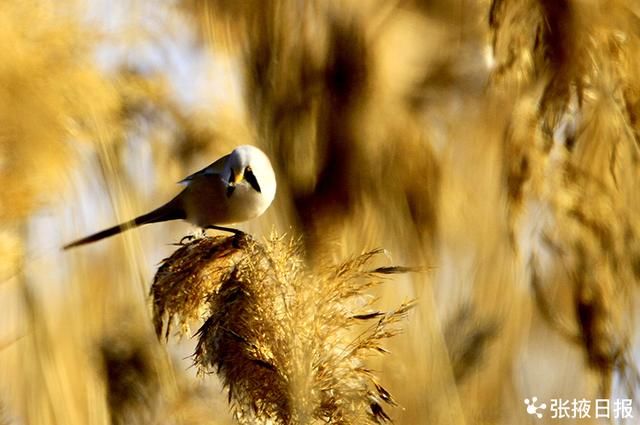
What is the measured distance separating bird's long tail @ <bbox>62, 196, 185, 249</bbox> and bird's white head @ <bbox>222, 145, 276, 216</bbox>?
194 mm

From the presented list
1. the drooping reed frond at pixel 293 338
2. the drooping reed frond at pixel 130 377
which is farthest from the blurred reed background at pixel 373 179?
the drooping reed frond at pixel 293 338

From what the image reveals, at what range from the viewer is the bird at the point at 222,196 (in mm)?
1726

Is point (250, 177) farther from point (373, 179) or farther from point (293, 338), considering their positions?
point (293, 338)

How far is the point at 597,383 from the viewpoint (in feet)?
6.21

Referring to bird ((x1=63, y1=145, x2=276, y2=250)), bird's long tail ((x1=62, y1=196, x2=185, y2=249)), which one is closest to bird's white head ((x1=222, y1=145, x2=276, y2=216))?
bird ((x1=63, y1=145, x2=276, y2=250))

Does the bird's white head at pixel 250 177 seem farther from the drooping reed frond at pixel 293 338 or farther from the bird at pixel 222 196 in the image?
the drooping reed frond at pixel 293 338

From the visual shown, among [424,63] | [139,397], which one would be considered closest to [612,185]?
[424,63]

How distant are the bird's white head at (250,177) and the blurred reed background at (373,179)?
4cm

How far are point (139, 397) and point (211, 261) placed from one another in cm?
38

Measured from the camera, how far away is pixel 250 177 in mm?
1742

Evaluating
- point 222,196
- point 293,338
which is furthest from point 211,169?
point 293,338

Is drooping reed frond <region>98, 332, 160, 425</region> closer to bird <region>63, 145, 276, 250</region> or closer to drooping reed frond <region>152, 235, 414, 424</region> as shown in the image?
bird <region>63, 145, 276, 250</region>

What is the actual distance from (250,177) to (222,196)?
14cm

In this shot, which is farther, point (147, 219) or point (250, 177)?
point (147, 219)
